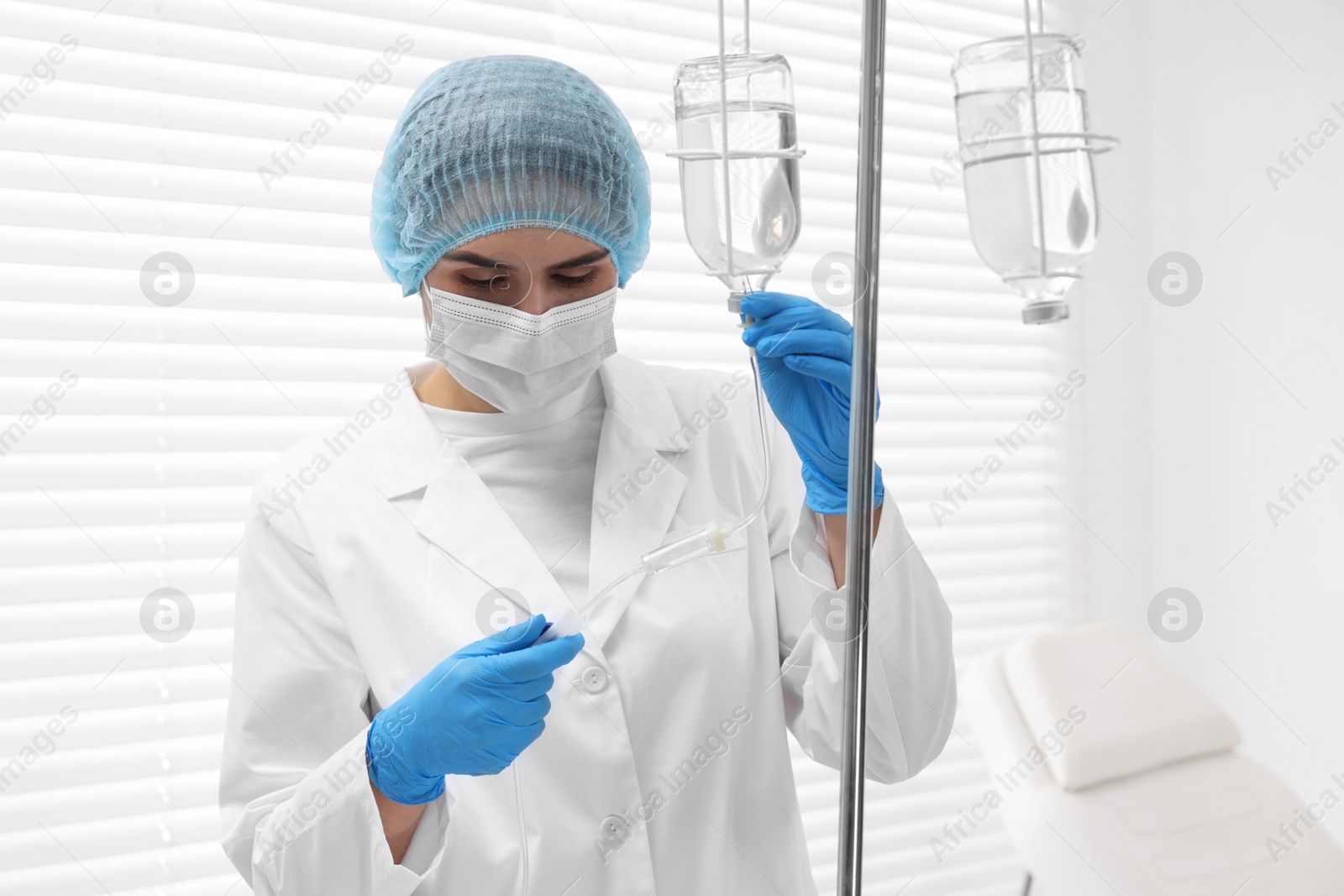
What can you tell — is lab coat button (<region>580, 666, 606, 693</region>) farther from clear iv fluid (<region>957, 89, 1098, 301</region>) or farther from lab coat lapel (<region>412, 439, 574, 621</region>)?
clear iv fluid (<region>957, 89, 1098, 301</region>)

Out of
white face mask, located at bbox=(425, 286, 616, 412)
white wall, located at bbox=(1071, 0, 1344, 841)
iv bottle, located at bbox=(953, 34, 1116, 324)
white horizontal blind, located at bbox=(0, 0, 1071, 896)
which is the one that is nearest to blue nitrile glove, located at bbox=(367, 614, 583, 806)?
white face mask, located at bbox=(425, 286, 616, 412)

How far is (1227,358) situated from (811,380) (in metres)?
1.61

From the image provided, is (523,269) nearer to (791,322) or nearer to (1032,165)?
(791,322)

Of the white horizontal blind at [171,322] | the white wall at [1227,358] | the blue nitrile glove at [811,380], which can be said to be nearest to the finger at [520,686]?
the blue nitrile glove at [811,380]

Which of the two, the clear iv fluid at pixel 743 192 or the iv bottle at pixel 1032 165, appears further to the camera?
the clear iv fluid at pixel 743 192

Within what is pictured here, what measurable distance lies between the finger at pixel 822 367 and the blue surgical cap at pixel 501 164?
0.25 m

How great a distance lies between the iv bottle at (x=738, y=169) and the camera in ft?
2.05

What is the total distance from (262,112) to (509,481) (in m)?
0.76

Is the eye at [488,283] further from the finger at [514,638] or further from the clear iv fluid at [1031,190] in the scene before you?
the clear iv fluid at [1031,190]

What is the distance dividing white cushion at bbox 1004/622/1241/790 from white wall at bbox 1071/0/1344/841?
0.57 m

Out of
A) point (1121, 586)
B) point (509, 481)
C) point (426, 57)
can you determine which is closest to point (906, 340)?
point (1121, 586)

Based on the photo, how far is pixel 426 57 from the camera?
1561 millimetres

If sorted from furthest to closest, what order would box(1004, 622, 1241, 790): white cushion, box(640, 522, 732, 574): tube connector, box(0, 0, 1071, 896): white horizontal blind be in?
box(1004, 622, 1241, 790): white cushion, box(0, 0, 1071, 896): white horizontal blind, box(640, 522, 732, 574): tube connector

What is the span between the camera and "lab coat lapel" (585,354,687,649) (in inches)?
39.2
